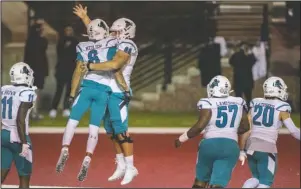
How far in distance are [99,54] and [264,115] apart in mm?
1155

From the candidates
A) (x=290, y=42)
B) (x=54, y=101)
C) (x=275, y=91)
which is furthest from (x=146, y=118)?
(x=290, y=42)

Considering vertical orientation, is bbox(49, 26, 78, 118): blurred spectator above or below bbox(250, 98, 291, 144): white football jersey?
above

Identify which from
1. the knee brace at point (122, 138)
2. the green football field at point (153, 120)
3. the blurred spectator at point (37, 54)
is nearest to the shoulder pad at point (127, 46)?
the green football field at point (153, 120)

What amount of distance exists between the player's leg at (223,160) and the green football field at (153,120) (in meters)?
0.32

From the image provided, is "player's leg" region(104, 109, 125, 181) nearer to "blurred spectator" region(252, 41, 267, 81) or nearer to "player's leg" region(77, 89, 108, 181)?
"player's leg" region(77, 89, 108, 181)

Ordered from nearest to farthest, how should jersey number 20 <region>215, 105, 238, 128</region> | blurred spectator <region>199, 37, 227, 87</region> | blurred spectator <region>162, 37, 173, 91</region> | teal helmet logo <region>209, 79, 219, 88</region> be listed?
1. jersey number 20 <region>215, 105, 238, 128</region>
2. teal helmet logo <region>209, 79, 219, 88</region>
3. blurred spectator <region>199, 37, 227, 87</region>
4. blurred spectator <region>162, 37, 173, 91</region>

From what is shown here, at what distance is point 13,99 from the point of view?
13.2ft

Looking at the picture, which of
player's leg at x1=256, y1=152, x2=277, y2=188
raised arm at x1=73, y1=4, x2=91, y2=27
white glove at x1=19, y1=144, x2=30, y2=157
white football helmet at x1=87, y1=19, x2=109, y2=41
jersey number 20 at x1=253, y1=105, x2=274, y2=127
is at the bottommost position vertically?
player's leg at x1=256, y1=152, x2=277, y2=188

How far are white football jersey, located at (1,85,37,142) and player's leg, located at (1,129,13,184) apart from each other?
39 millimetres

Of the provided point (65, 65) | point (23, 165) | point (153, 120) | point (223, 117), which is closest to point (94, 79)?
point (65, 65)

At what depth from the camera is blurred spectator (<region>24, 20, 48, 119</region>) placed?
4.29 m

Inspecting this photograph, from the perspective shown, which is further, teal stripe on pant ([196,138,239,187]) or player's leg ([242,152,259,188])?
player's leg ([242,152,259,188])

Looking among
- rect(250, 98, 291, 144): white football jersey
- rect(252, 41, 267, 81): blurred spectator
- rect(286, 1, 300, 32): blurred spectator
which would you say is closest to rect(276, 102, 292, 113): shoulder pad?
rect(250, 98, 291, 144): white football jersey

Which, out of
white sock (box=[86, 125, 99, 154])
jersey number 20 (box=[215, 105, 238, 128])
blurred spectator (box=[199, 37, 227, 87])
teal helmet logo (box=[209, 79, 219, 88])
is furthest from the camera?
blurred spectator (box=[199, 37, 227, 87])
